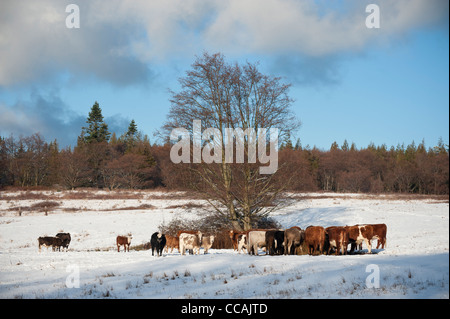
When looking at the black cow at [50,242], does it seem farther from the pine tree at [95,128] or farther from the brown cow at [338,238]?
the pine tree at [95,128]

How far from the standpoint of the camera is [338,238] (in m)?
14.2

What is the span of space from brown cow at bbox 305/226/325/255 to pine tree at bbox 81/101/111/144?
72.6 metres

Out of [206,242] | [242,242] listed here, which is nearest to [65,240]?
[206,242]

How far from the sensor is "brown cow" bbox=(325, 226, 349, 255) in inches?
553

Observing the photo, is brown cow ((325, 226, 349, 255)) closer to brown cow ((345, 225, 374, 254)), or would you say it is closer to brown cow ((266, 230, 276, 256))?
brown cow ((345, 225, 374, 254))

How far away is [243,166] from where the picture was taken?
68.4 ft

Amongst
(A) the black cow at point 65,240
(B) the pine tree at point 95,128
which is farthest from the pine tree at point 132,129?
Answer: (A) the black cow at point 65,240

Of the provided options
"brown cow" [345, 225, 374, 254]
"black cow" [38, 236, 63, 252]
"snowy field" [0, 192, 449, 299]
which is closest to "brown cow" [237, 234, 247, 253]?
"snowy field" [0, 192, 449, 299]

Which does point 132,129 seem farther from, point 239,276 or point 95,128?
point 239,276

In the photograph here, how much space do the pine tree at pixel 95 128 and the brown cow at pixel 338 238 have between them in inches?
2878

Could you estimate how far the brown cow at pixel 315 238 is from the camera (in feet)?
46.9
